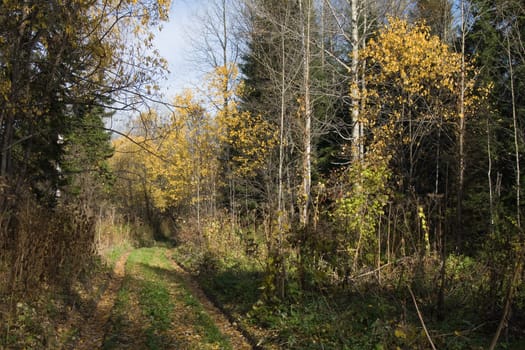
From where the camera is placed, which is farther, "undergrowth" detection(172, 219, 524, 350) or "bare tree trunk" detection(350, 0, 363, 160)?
"bare tree trunk" detection(350, 0, 363, 160)

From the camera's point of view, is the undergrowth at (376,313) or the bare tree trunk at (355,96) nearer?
the undergrowth at (376,313)

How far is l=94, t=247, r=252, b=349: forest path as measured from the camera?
20.2 feet

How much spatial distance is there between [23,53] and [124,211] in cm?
2891

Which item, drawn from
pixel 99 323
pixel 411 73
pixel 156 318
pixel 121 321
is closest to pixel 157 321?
pixel 156 318

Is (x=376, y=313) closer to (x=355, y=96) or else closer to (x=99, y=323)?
(x=99, y=323)

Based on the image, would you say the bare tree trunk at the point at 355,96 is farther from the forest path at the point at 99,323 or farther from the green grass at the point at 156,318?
the forest path at the point at 99,323

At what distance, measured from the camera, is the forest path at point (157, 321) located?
6.17m

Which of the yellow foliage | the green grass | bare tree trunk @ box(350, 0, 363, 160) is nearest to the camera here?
the green grass

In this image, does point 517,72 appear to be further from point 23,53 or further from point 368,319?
point 23,53

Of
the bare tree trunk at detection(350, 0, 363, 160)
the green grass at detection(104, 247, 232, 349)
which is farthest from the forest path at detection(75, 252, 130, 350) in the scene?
the bare tree trunk at detection(350, 0, 363, 160)

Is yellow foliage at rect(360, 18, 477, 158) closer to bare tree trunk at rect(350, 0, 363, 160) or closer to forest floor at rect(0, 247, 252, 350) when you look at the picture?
bare tree trunk at rect(350, 0, 363, 160)

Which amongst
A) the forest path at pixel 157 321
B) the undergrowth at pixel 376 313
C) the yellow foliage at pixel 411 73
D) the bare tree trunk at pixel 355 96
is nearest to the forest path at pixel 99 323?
A: the forest path at pixel 157 321

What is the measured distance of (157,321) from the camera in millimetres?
7250

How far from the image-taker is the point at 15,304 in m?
5.68
